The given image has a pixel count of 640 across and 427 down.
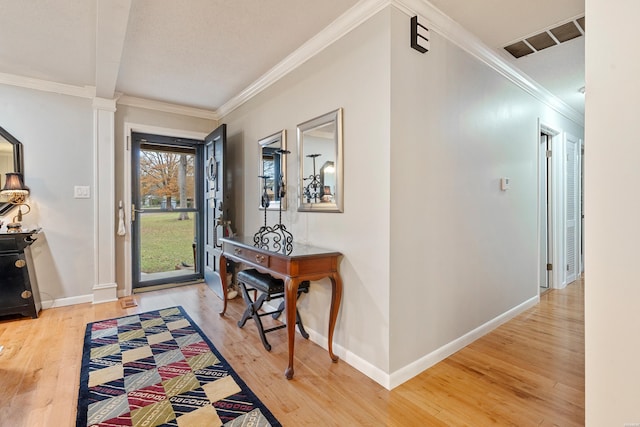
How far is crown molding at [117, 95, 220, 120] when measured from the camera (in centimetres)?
374

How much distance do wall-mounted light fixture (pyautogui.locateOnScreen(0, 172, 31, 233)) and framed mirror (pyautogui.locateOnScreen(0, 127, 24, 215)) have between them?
0.32 ft

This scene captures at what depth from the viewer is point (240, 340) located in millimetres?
2539

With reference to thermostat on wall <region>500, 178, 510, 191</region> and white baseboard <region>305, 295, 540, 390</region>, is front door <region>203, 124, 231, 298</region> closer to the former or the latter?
white baseboard <region>305, 295, 540, 390</region>

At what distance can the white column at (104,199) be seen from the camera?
3506 mm

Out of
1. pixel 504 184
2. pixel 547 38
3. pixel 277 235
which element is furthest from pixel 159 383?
pixel 547 38

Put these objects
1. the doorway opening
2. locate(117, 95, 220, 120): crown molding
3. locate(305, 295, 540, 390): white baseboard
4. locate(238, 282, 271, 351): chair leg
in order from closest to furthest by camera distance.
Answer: locate(305, 295, 540, 390): white baseboard < locate(238, 282, 271, 351): chair leg < locate(117, 95, 220, 120): crown molding < the doorway opening

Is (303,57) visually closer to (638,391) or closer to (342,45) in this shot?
(342,45)

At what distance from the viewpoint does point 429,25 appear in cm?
208

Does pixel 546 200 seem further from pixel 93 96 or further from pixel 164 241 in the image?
pixel 93 96

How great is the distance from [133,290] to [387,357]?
3524 millimetres

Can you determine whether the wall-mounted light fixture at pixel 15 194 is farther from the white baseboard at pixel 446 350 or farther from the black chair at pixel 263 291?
the white baseboard at pixel 446 350

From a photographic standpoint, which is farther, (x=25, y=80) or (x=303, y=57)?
(x=25, y=80)

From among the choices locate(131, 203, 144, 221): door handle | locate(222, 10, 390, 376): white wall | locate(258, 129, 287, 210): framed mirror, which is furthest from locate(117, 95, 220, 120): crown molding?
locate(222, 10, 390, 376): white wall

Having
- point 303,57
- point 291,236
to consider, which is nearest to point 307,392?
point 291,236
